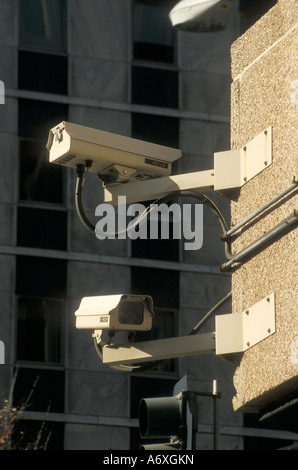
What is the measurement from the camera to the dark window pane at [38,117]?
23594mm

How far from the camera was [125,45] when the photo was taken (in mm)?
24453

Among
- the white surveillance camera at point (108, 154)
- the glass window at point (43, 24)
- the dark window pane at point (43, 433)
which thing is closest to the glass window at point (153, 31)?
the glass window at point (43, 24)

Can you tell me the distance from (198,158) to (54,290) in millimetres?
3665

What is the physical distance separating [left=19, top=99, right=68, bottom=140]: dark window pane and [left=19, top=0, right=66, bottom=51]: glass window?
1.10 m

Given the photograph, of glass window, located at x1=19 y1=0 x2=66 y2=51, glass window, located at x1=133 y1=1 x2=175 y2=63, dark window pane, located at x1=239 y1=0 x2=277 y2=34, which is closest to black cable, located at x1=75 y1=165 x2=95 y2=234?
glass window, located at x1=19 y1=0 x2=66 y2=51

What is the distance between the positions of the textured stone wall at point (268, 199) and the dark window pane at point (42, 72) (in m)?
16.7

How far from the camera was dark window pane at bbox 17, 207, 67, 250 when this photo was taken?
23109mm

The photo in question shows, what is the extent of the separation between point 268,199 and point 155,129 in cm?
1762

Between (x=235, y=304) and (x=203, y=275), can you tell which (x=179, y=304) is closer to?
(x=203, y=275)

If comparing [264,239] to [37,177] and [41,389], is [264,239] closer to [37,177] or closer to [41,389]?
[41,389]

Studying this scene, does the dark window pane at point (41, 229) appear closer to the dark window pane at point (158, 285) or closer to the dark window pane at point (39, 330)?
the dark window pane at point (39, 330)

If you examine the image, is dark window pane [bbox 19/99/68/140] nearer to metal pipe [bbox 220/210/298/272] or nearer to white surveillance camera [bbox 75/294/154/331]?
white surveillance camera [bbox 75/294/154/331]
